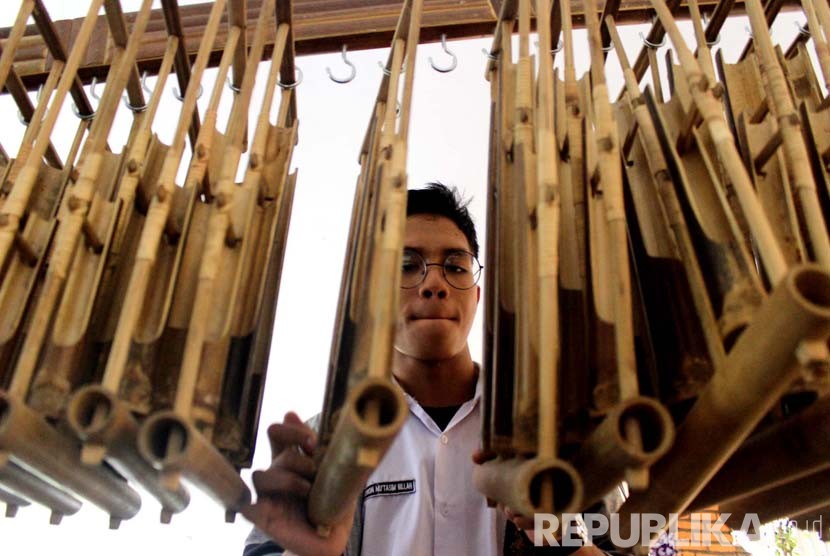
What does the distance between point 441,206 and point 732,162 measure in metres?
0.69

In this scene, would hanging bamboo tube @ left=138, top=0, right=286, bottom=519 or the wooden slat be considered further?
the wooden slat

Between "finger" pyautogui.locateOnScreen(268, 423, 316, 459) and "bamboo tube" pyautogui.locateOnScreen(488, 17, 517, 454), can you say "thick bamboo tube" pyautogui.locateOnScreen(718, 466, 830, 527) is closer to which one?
"bamboo tube" pyautogui.locateOnScreen(488, 17, 517, 454)

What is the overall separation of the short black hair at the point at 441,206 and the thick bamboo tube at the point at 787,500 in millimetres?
596

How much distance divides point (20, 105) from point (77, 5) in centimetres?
79

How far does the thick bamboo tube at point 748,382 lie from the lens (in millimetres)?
335

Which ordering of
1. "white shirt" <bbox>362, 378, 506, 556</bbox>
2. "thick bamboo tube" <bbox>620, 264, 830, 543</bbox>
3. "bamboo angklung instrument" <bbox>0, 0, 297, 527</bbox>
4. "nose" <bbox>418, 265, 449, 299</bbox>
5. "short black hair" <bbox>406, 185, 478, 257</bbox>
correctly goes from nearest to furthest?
"thick bamboo tube" <bbox>620, 264, 830, 543</bbox>, "bamboo angklung instrument" <bbox>0, 0, 297, 527</bbox>, "white shirt" <bbox>362, 378, 506, 556</bbox>, "nose" <bbox>418, 265, 449, 299</bbox>, "short black hair" <bbox>406, 185, 478, 257</bbox>

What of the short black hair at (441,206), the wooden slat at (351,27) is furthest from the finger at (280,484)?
the wooden slat at (351,27)

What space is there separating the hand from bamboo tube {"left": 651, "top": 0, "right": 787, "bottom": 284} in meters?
0.39

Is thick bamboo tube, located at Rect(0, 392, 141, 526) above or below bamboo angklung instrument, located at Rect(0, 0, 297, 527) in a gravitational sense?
below

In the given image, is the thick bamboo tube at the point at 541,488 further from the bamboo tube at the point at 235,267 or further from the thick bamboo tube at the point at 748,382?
the bamboo tube at the point at 235,267

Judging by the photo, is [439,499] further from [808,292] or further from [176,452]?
[808,292]

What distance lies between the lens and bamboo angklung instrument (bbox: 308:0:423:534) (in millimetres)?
381

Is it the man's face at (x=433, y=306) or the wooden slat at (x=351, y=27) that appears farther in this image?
the wooden slat at (x=351, y=27)

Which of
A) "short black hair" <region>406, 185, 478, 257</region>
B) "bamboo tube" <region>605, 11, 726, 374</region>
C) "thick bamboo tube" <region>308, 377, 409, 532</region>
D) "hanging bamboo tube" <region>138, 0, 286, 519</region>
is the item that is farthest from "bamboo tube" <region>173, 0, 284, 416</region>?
"short black hair" <region>406, 185, 478, 257</region>
